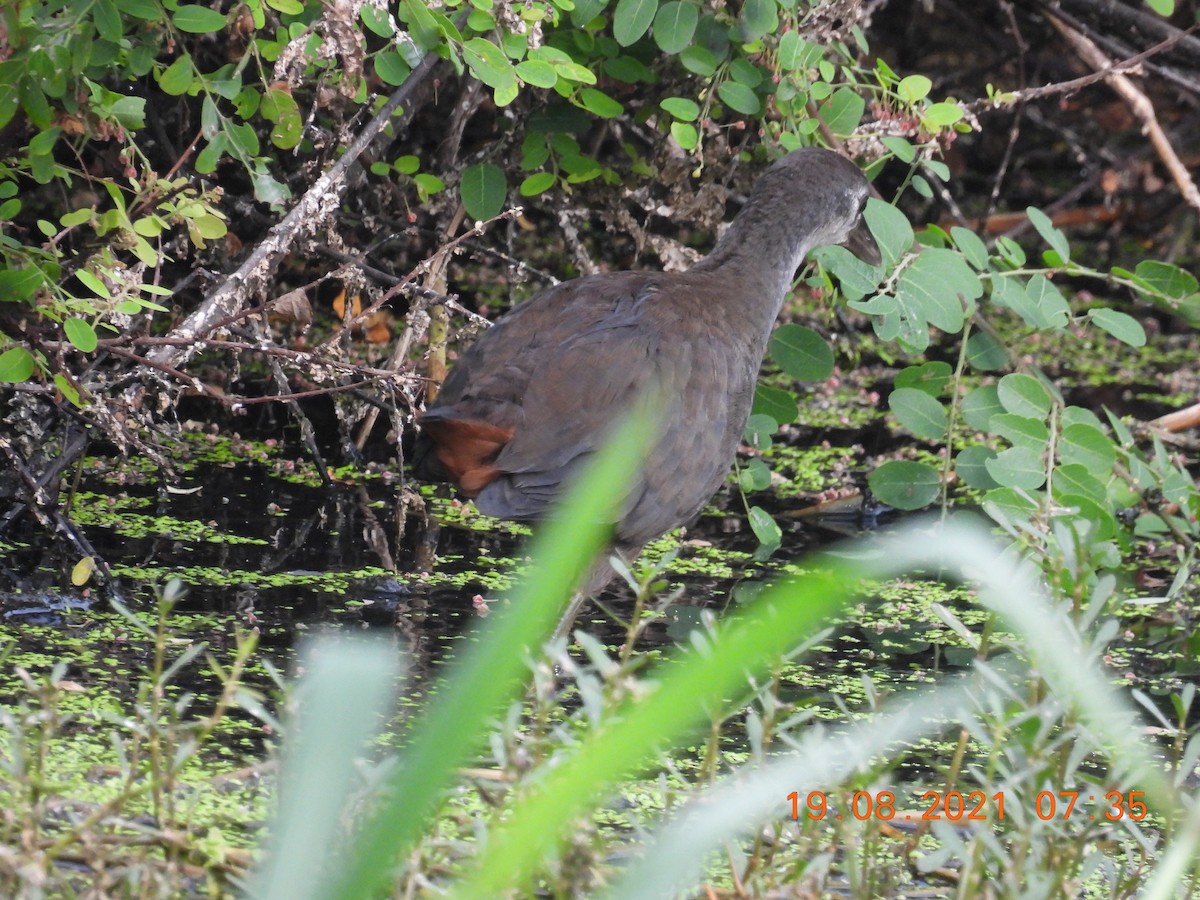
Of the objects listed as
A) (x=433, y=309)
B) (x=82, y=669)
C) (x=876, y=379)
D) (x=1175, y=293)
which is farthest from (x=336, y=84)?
(x=876, y=379)

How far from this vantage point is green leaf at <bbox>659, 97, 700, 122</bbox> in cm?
290

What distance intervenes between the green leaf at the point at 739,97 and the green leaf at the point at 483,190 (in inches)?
20.0

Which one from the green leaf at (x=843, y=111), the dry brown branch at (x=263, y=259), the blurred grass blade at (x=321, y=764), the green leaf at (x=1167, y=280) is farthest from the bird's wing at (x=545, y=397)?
the blurred grass blade at (x=321, y=764)

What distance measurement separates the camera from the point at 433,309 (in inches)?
125

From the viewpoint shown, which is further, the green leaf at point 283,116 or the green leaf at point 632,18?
the green leaf at point 632,18

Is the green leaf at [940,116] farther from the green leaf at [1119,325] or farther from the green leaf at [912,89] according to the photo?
the green leaf at [1119,325]

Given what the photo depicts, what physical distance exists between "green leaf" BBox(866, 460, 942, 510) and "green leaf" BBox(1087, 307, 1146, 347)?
44cm

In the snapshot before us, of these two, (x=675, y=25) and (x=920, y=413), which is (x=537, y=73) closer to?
(x=675, y=25)

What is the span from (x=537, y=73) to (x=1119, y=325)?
1291 mm

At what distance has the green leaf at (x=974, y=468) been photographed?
2.91 m

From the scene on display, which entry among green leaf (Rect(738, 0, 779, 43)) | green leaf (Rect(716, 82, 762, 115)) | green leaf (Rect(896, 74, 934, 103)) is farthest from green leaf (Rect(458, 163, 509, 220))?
green leaf (Rect(896, 74, 934, 103))

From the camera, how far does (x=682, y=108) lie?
115 inches

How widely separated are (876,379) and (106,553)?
2477 mm
